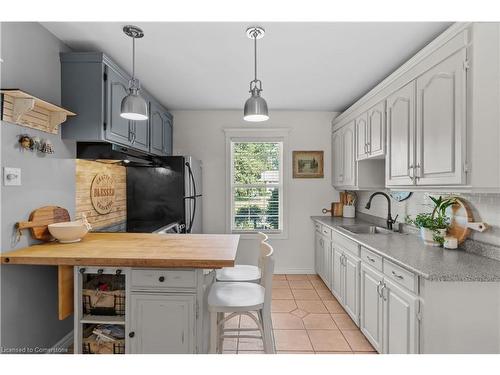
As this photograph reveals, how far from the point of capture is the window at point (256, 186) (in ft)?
14.2

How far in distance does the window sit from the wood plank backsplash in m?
1.53

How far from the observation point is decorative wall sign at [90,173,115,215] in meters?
2.86

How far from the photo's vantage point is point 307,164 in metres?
4.29

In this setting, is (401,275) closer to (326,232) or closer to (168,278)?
(168,278)

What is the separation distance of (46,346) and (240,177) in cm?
296

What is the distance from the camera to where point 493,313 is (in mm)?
1600

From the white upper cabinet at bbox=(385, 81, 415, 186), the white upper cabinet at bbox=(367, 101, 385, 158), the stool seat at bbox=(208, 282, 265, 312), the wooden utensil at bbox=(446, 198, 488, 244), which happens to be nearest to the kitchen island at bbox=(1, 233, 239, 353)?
the stool seat at bbox=(208, 282, 265, 312)

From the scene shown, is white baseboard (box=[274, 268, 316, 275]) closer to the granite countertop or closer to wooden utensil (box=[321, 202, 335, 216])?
wooden utensil (box=[321, 202, 335, 216])

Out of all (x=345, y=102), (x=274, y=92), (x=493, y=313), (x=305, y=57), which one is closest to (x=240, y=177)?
Result: (x=274, y=92)

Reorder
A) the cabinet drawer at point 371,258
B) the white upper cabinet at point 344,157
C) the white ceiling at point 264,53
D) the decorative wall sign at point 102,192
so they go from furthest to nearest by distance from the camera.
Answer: the white upper cabinet at point 344,157 < the decorative wall sign at point 102,192 < the cabinet drawer at point 371,258 < the white ceiling at point 264,53

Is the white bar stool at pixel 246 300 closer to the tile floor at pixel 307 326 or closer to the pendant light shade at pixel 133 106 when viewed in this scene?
the tile floor at pixel 307 326

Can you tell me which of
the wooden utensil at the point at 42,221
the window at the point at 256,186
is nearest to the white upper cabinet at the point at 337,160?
the window at the point at 256,186

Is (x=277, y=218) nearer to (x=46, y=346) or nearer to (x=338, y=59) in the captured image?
(x=338, y=59)

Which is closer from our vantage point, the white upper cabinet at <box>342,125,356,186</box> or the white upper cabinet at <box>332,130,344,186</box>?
the white upper cabinet at <box>342,125,356,186</box>
